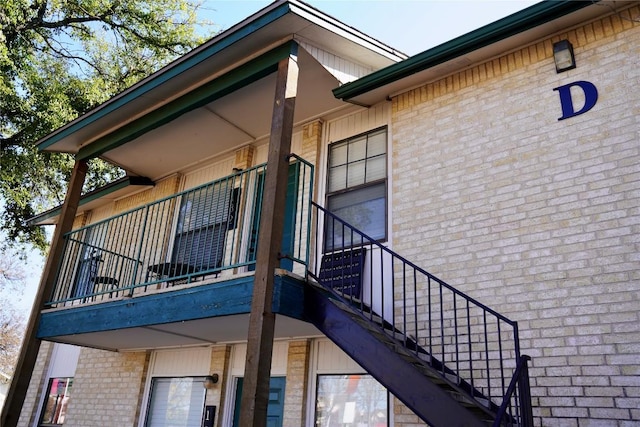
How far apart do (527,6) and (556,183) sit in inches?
74.1

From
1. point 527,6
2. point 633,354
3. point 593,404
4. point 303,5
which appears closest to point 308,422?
point 593,404

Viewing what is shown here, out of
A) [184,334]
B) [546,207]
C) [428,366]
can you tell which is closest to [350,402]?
[428,366]

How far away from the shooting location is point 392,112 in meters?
6.98

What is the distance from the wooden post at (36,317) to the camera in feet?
22.1

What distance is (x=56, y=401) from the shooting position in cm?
1016

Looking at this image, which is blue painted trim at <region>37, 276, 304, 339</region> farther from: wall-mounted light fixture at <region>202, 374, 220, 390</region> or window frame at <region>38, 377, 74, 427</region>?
window frame at <region>38, 377, 74, 427</region>

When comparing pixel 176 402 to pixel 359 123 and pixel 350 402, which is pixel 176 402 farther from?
pixel 359 123

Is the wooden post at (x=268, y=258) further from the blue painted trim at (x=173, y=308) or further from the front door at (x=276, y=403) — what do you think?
the front door at (x=276, y=403)

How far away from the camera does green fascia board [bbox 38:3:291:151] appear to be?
5.57 meters

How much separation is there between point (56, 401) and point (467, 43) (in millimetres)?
9723

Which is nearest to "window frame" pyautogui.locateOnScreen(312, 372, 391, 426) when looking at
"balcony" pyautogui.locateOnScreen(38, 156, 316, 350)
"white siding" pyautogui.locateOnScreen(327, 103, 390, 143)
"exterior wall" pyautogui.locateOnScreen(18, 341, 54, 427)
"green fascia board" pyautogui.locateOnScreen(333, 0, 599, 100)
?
"balcony" pyautogui.locateOnScreen(38, 156, 316, 350)

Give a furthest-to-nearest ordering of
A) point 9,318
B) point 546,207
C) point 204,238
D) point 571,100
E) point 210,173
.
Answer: point 9,318, point 210,173, point 204,238, point 571,100, point 546,207

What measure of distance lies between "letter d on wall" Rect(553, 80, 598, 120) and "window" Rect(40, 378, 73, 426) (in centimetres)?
945

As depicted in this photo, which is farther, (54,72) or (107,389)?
(54,72)
